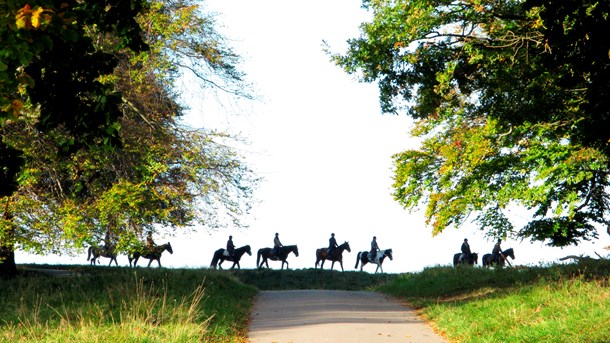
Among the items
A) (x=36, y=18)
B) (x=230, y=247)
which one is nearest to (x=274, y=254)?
(x=230, y=247)

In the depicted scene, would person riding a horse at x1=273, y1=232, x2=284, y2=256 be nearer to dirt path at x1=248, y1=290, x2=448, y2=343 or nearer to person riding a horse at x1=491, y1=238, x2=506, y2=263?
person riding a horse at x1=491, y1=238, x2=506, y2=263

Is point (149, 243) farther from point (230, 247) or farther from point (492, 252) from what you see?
point (492, 252)

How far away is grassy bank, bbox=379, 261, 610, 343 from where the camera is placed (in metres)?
12.8

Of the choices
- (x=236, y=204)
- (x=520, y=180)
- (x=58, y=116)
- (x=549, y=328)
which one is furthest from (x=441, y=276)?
(x=58, y=116)

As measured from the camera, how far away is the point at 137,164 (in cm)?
2406

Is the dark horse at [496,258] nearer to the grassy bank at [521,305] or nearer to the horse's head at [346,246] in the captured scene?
the horse's head at [346,246]

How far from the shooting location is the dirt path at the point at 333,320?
13.6 metres

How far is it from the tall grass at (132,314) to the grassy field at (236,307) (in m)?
0.03

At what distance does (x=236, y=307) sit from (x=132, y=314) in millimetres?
3603

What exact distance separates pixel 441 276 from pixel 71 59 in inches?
644

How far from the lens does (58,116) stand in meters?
12.6

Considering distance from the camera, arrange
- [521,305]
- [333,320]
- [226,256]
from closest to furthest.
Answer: [521,305] → [333,320] → [226,256]

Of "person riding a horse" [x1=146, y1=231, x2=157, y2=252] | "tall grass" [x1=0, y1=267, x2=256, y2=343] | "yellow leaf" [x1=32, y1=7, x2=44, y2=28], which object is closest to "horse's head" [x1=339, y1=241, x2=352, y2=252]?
"person riding a horse" [x1=146, y1=231, x2=157, y2=252]

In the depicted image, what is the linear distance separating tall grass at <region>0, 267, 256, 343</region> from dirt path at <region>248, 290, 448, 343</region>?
57cm
